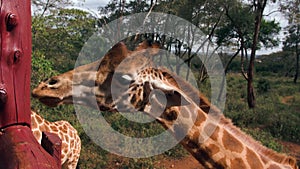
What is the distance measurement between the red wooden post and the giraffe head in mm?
1695

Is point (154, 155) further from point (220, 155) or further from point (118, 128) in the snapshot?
point (220, 155)

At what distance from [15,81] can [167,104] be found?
5.35 feet

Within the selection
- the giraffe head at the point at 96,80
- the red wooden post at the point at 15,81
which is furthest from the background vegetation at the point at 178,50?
the red wooden post at the point at 15,81

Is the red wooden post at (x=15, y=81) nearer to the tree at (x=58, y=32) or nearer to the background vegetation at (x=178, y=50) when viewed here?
the background vegetation at (x=178, y=50)

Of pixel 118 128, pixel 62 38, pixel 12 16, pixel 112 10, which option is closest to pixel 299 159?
pixel 118 128

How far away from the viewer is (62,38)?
13.6 m

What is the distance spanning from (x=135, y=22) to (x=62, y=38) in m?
3.64

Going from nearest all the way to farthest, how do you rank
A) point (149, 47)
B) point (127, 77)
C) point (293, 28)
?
point (127, 77), point (149, 47), point (293, 28)

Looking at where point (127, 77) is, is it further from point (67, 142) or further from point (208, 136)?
point (67, 142)

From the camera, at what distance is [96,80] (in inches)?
105

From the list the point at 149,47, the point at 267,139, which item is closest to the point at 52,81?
the point at 149,47

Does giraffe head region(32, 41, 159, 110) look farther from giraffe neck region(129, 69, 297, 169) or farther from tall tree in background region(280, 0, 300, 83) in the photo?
tall tree in background region(280, 0, 300, 83)

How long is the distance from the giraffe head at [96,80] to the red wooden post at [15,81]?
1.69 metres

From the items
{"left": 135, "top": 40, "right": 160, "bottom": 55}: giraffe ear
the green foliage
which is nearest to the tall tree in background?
the green foliage
